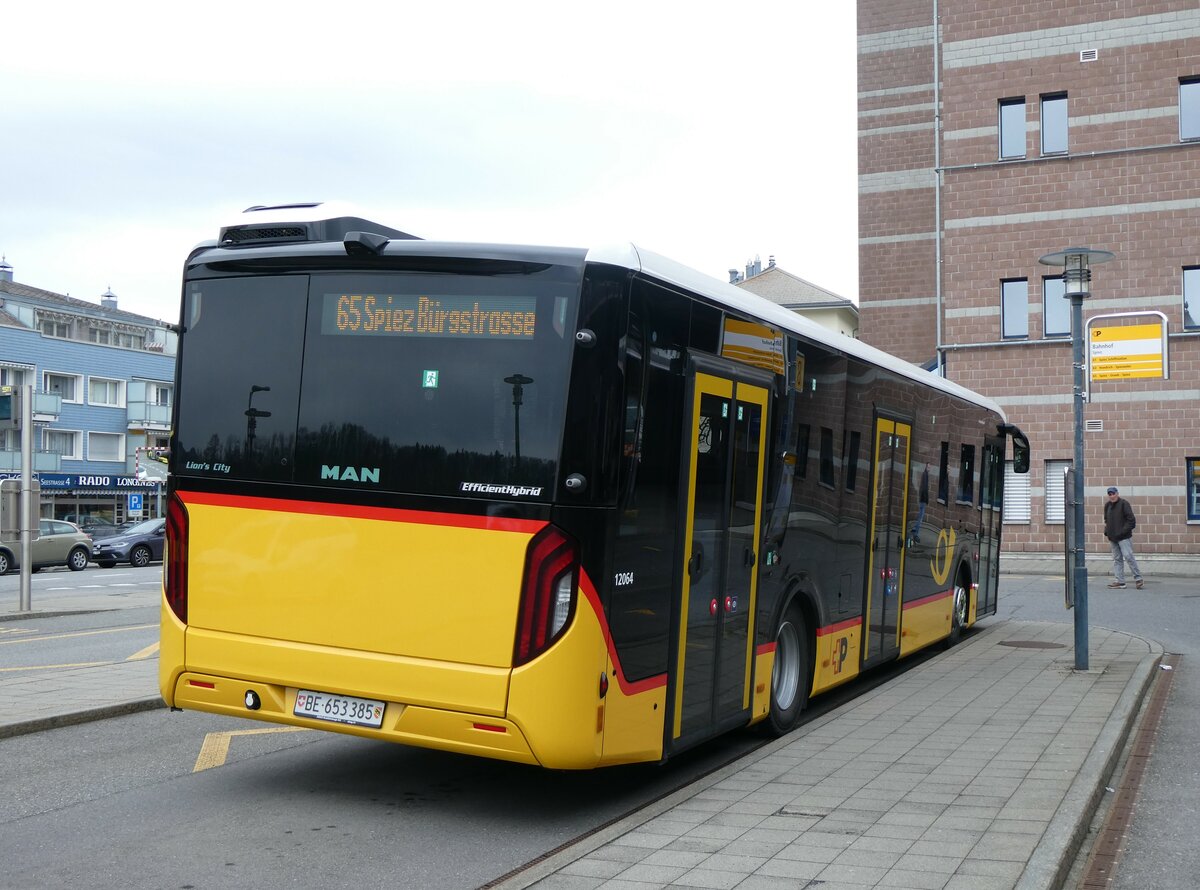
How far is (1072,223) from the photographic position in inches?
1291

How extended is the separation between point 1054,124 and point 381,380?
3070cm

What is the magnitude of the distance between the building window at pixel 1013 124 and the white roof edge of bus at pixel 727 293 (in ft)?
80.2

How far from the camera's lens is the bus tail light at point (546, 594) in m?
5.92

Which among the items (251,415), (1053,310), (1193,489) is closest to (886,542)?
(251,415)

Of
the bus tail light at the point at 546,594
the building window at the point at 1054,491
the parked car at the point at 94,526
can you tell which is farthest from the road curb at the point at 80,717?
the parked car at the point at 94,526

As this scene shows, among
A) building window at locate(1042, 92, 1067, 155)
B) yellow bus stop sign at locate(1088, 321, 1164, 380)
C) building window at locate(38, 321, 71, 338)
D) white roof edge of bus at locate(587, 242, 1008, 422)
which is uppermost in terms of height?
building window at locate(1042, 92, 1067, 155)

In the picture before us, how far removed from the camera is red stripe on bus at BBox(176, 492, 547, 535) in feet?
19.8

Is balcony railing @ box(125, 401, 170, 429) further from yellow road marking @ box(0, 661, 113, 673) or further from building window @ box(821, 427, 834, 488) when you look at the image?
building window @ box(821, 427, 834, 488)

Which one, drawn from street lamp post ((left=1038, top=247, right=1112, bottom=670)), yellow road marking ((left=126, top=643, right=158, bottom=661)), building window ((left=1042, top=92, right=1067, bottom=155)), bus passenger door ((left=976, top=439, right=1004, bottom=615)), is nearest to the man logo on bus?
yellow road marking ((left=126, top=643, right=158, bottom=661))

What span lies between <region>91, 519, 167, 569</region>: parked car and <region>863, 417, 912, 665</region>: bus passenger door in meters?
29.5

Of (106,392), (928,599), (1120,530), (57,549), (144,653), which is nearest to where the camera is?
(928,599)

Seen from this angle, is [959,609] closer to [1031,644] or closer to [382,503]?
Answer: [1031,644]

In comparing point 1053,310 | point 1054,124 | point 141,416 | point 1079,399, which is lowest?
point 1079,399

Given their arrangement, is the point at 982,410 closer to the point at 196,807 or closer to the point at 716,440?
the point at 716,440
